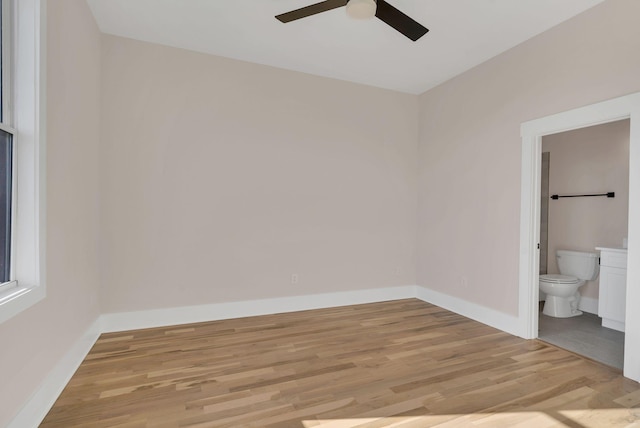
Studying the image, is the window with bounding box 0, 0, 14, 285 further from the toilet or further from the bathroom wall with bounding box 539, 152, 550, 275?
the bathroom wall with bounding box 539, 152, 550, 275

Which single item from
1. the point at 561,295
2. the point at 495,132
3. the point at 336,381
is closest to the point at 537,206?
the point at 495,132

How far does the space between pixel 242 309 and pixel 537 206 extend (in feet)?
10.6

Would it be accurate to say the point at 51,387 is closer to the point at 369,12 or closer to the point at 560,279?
the point at 369,12

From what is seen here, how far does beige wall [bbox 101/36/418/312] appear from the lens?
3.28 m

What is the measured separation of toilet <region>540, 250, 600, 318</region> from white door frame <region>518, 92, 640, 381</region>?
783 millimetres

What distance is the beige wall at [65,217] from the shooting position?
1.63 meters

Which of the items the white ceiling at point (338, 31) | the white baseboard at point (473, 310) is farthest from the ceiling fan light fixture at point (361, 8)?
the white baseboard at point (473, 310)

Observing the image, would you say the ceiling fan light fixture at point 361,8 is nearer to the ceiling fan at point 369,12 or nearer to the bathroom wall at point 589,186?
the ceiling fan at point 369,12

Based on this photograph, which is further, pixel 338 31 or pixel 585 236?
pixel 585 236

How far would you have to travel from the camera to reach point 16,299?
1532mm

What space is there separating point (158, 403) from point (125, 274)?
164 cm

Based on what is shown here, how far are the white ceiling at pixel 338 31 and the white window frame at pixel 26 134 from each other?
1206 mm

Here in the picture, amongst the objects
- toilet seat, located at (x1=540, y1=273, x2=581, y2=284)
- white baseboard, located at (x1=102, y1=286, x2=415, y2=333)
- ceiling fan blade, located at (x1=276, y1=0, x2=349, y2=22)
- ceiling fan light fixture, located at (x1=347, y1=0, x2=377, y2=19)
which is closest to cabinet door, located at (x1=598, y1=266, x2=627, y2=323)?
toilet seat, located at (x1=540, y1=273, x2=581, y2=284)

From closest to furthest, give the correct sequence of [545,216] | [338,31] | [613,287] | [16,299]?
[16,299] < [338,31] < [613,287] < [545,216]
